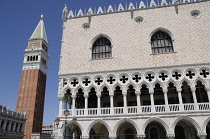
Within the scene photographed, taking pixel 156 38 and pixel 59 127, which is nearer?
pixel 59 127

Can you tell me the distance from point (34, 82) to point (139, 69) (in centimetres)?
3156

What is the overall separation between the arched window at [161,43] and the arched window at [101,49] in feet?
12.4

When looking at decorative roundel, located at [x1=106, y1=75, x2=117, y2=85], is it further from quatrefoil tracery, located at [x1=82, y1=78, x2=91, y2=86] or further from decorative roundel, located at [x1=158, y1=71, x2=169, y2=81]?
decorative roundel, located at [x1=158, y1=71, x2=169, y2=81]

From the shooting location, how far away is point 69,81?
1591cm

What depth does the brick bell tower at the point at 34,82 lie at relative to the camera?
38938mm

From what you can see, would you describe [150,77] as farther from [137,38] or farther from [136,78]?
[137,38]

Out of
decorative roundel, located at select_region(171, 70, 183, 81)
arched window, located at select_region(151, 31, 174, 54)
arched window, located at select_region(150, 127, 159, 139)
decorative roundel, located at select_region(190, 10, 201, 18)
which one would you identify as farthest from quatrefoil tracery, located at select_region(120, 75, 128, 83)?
decorative roundel, located at select_region(190, 10, 201, 18)

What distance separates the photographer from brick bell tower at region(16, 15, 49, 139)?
38938 mm

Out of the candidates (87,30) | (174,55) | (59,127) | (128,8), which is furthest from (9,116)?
(174,55)

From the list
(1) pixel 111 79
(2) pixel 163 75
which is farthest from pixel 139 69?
(1) pixel 111 79

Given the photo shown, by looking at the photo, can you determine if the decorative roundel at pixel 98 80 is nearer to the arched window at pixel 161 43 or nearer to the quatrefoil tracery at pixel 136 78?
the quatrefoil tracery at pixel 136 78

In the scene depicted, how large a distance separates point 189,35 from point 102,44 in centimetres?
727

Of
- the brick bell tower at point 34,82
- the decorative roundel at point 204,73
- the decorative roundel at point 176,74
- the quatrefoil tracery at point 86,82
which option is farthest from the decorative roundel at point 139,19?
the brick bell tower at point 34,82

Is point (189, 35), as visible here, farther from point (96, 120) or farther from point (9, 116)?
point (9, 116)
